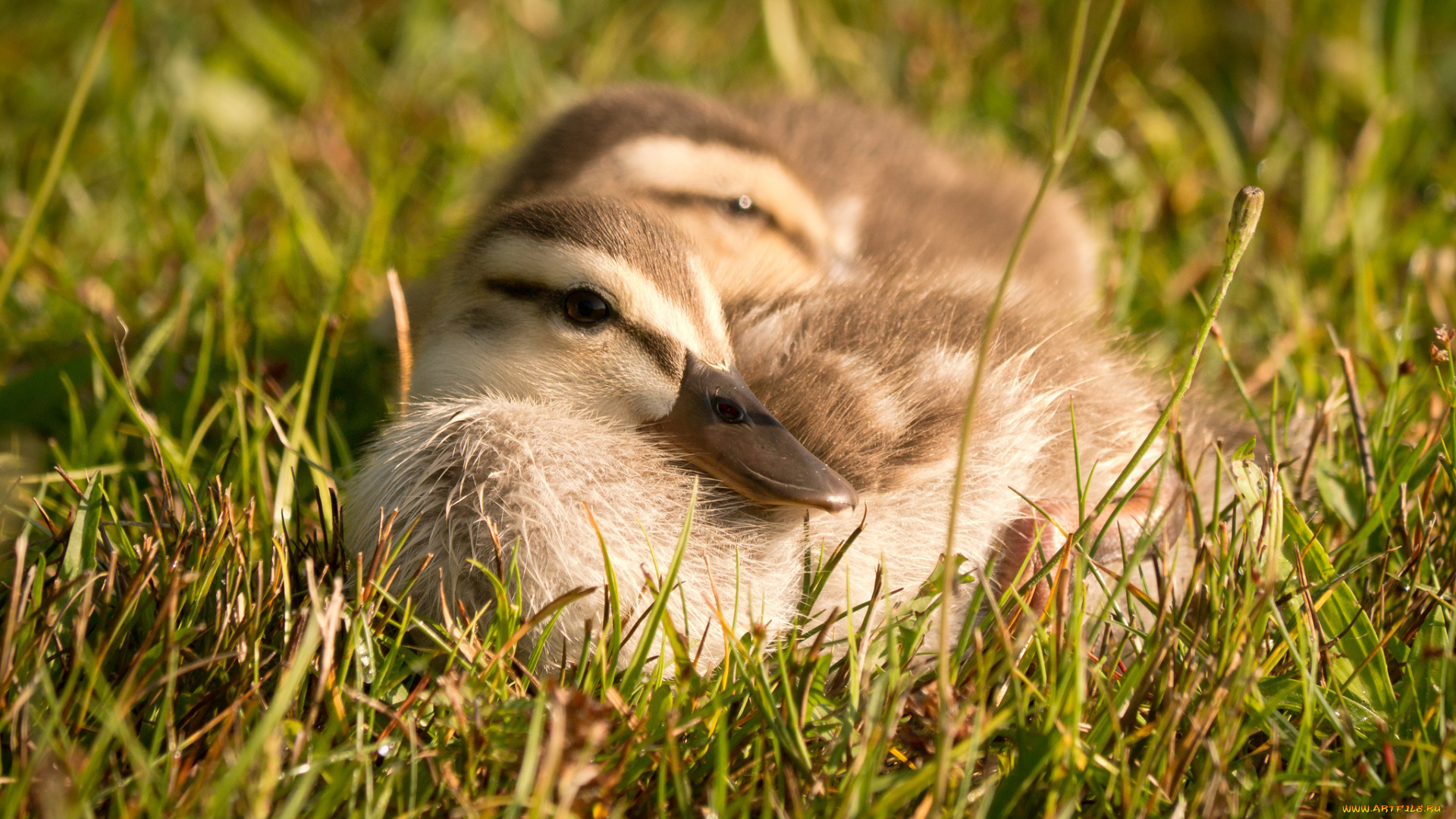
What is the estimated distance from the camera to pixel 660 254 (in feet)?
5.40

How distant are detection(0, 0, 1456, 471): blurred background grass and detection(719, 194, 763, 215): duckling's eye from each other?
0.62 metres

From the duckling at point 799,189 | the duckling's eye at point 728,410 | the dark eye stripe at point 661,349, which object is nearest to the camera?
the duckling's eye at point 728,410

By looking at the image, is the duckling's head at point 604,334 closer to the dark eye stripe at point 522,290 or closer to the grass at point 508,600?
the dark eye stripe at point 522,290

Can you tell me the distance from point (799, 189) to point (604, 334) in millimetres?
1030

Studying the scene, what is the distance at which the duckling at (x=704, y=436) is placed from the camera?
1440 millimetres

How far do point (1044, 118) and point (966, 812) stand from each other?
2.98m

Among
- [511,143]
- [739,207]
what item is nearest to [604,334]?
[739,207]

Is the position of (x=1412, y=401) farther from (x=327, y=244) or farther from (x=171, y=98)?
(x=171, y=98)

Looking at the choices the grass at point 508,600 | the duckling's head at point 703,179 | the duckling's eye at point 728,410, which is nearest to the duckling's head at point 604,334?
the duckling's eye at point 728,410

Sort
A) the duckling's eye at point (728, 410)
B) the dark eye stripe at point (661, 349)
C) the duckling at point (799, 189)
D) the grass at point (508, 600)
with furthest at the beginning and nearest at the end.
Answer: the duckling at point (799, 189)
the dark eye stripe at point (661, 349)
the duckling's eye at point (728, 410)
the grass at point (508, 600)

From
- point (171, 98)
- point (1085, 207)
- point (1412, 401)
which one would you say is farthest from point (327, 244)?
point (1412, 401)

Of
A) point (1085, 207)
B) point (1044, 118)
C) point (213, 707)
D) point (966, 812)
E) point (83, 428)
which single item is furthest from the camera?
point (1044, 118)

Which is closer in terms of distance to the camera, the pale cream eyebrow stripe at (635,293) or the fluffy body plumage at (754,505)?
the fluffy body plumage at (754,505)

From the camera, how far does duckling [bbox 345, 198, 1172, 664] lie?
1440mm
